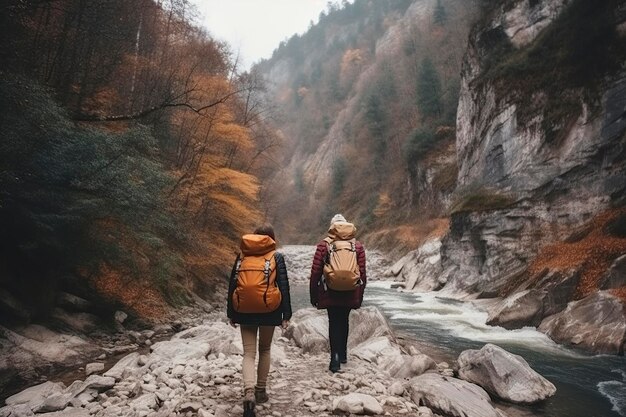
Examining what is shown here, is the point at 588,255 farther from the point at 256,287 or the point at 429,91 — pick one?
the point at 429,91

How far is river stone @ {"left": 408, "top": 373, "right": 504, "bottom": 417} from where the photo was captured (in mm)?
4414

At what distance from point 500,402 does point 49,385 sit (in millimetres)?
6444

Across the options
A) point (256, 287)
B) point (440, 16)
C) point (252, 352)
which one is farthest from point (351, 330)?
point (440, 16)

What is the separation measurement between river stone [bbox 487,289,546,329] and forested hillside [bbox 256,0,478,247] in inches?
499

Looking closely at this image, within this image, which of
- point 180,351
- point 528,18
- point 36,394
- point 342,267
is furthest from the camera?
point 528,18

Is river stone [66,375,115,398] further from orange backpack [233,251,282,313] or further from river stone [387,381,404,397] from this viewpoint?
river stone [387,381,404,397]

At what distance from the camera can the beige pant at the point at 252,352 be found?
3.75 metres

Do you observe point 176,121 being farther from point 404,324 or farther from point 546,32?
point 546,32

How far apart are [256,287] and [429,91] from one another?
40.2m

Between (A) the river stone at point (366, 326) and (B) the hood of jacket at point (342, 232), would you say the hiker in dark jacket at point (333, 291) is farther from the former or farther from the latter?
(A) the river stone at point (366, 326)

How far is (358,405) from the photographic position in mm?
3963

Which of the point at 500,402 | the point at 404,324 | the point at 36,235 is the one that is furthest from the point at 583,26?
the point at 36,235

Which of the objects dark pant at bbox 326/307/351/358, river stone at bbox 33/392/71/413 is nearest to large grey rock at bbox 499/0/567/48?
dark pant at bbox 326/307/351/358

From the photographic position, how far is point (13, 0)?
22.4ft
